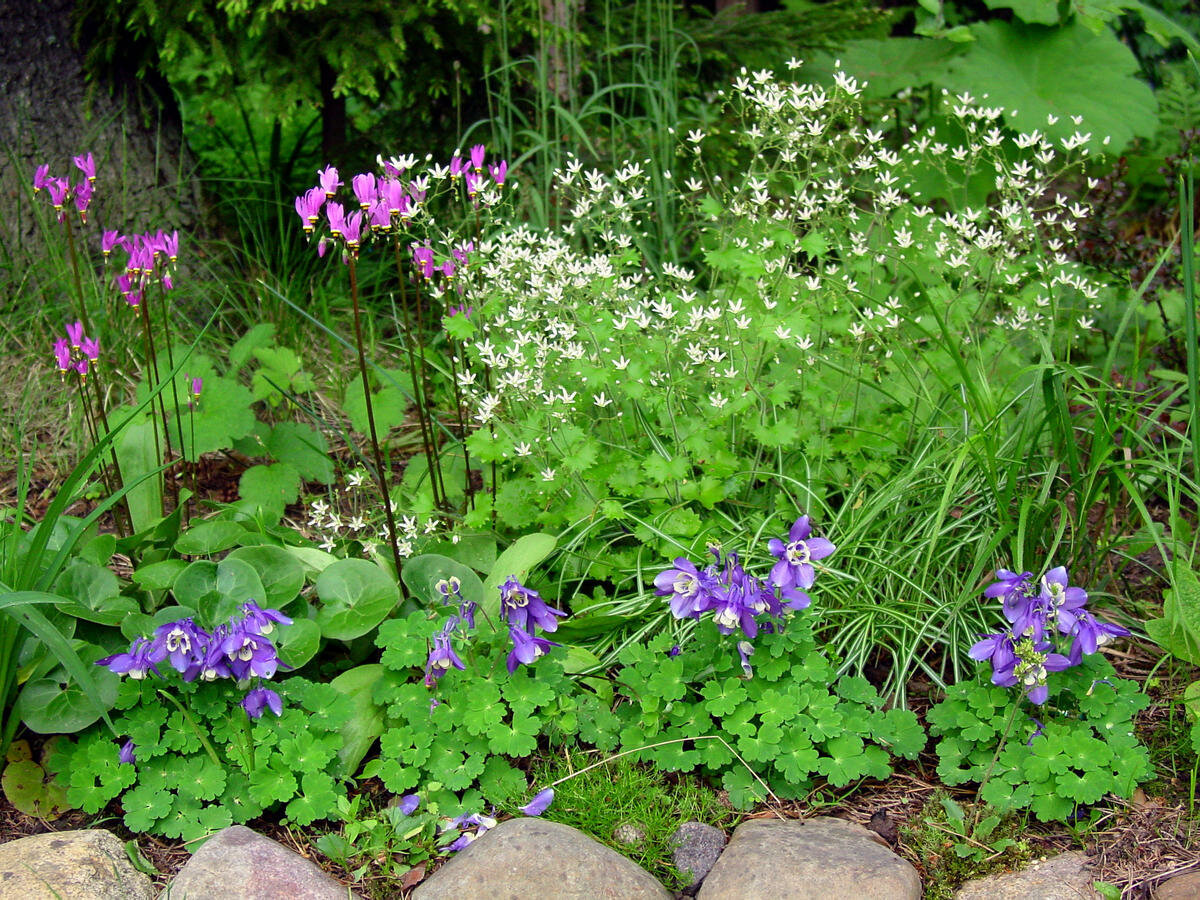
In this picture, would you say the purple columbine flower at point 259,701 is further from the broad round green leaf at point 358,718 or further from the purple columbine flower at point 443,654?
the purple columbine flower at point 443,654

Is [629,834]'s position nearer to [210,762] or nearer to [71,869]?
[210,762]

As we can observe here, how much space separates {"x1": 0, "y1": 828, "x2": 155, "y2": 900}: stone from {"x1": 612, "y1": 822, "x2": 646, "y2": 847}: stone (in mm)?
852

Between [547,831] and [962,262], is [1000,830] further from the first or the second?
[962,262]

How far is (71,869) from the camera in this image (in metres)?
1.88

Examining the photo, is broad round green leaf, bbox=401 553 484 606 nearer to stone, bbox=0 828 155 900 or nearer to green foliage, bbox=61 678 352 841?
green foliage, bbox=61 678 352 841

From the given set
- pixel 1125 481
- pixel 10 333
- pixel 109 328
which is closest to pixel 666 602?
pixel 1125 481

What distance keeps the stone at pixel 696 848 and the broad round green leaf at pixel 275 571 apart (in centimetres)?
95

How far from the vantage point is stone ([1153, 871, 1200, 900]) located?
1810 mm

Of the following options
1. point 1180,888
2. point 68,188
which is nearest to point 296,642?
point 68,188

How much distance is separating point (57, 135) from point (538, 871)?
3.30 meters

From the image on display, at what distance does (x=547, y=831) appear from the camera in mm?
1923

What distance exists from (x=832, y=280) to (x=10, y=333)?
2.67m

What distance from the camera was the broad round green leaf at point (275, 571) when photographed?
89.4 inches

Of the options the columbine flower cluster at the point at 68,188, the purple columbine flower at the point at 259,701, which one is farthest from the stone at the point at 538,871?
the columbine flower cluster at the point at 68,188
